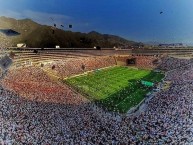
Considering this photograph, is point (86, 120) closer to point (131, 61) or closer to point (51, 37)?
point (131, 61)

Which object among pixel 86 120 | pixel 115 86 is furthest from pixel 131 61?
pixel 86 120

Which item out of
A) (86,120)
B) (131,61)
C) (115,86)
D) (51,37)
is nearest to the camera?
(86,120)

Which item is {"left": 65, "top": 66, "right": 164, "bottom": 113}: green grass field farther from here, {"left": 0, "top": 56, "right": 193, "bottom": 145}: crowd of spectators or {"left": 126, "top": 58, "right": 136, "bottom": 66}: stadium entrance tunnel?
{"left": 126, "top": 58, "right": 136, "bottom": 66}: stadium entrance tunnel

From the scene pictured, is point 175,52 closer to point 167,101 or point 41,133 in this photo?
point 167,101

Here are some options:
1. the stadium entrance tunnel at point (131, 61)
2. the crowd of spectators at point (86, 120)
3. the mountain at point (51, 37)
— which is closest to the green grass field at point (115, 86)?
the crowd of spectators at point (86, 120)

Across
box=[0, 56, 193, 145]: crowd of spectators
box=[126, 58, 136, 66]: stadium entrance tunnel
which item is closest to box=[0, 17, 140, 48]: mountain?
box=[126, 58, 136, 66]: stadium entrance tunnel

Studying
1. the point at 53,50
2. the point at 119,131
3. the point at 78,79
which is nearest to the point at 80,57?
the point at 53,50
